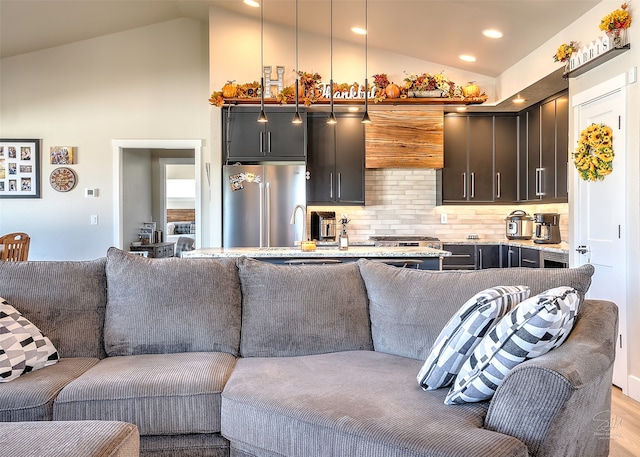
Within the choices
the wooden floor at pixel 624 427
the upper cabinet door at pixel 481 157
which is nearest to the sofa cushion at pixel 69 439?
the wooden floor at pixel 624 427

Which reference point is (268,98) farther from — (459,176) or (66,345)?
(66,345)

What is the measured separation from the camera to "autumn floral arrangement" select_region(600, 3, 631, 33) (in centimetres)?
304

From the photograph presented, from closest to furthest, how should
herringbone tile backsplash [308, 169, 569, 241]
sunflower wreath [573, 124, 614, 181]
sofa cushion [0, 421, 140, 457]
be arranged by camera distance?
1. sofa cushion [0, 421, 140, 457]
2. sunflower wreath [573, 124, 614, 181]
3. herringbone tile backsplash [308, 169, 569, 241]

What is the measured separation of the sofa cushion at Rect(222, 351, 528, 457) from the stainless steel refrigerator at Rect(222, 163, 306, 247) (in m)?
3.19

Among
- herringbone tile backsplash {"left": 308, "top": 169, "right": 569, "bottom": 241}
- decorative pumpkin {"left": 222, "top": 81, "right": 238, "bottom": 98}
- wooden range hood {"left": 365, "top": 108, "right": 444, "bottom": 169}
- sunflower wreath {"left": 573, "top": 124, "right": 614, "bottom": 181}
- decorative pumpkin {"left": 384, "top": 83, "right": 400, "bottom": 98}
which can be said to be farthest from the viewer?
herringbone tile backsplash {"left": 308, "top": 169, "right": 569, "bottom": 241}

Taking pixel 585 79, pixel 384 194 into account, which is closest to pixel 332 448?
pixel 585 79

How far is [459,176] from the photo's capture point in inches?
225

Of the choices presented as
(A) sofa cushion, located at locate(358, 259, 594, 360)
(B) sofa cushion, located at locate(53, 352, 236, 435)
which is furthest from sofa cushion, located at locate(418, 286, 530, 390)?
(B) sofa cushion, located at locate(53, 352, 236, 435)

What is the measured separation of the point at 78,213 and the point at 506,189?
515 cm

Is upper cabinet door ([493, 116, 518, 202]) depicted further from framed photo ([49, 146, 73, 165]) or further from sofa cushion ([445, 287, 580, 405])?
framed photo ([49, 146, 73, 165])

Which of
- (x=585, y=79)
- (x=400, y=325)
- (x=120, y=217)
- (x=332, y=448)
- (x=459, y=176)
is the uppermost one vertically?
(x=585, y=79)

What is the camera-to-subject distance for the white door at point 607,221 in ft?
10.3

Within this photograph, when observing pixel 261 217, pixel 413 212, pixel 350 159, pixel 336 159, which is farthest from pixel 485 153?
pixel 261 217

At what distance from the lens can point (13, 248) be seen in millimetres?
4285
